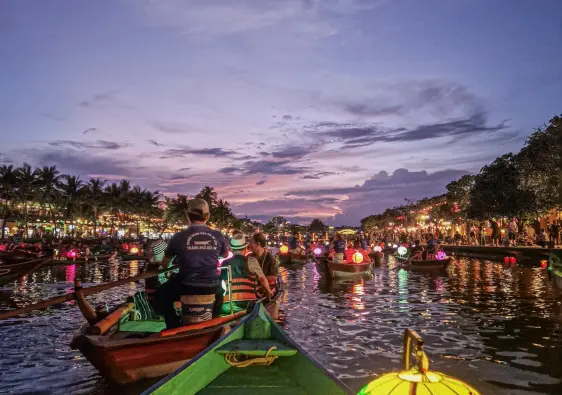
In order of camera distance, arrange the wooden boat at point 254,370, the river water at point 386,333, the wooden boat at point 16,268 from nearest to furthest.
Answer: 1. the wooden boat at point 254,370
2. the river water at point 386,333
3. the wooden boat at point 16,268

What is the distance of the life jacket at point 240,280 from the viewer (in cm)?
898

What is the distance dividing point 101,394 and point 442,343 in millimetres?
7102

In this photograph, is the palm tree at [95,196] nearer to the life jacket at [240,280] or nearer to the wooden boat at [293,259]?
the wooden boat at [293,259]

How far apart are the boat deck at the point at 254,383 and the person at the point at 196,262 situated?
163 cm

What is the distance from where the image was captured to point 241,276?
9125mm

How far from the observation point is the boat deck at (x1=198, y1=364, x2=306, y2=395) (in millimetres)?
4953


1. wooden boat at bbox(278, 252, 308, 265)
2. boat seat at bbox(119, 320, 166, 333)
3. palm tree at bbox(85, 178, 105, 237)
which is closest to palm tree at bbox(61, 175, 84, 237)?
palm tree at bbox(85, 178, 105, 237)

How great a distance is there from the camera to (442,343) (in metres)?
11.0

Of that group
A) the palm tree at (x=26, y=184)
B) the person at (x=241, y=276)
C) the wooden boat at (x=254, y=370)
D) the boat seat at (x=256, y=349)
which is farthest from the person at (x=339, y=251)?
the palm tree at (x=26, y=184)

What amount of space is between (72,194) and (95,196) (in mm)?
4225

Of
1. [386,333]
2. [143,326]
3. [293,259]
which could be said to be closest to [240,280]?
[143,326]

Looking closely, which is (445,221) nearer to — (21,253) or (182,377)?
(21,253)

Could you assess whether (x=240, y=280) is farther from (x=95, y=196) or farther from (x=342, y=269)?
(x=95, y=196)

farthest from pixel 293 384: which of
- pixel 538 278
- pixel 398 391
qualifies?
pixel 538 278
